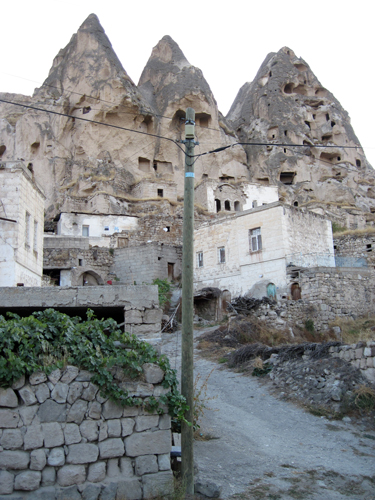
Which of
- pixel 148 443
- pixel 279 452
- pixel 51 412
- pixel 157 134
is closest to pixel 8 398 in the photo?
pixel 51 412

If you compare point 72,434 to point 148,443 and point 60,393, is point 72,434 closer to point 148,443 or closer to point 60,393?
point 60,393

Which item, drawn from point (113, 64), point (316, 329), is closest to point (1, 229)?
point (316, 329)

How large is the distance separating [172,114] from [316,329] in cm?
3508

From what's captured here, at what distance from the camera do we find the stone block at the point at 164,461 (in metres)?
6.27

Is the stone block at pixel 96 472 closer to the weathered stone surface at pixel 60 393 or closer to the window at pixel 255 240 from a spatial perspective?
the weathered stone surface at pixel 60 393

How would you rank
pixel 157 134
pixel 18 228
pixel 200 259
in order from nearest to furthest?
pixel 18 228, pixel 200 259, pixel 157 134

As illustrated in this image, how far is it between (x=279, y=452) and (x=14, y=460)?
499 centimetres

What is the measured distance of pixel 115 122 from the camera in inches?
1822

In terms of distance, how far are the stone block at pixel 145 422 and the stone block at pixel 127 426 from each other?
2.8 inches

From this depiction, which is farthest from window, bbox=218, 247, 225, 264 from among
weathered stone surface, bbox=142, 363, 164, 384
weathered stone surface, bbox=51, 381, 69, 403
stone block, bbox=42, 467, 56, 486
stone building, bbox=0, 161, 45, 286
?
stone block, bbox=42, 467, 56, 486

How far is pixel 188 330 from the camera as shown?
686cm

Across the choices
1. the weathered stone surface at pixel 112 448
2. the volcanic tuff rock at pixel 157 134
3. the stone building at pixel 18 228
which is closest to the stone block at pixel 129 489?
the weathered stone surface at pixel 112 448

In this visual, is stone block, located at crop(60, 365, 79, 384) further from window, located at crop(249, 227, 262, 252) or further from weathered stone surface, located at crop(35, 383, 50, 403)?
window, located at crop(249, 227, 262, 252)

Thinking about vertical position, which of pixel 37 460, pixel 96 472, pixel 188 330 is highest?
pixel 188 330
